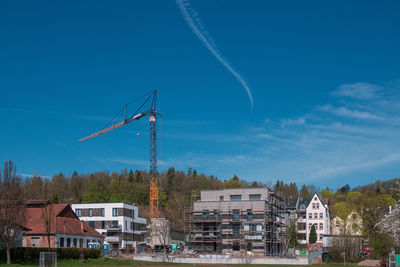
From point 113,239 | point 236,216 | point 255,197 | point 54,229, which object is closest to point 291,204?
point 255,197

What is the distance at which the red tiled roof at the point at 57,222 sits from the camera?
6325cm

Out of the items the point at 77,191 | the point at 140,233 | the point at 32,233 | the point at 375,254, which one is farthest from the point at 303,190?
the point at 32,233

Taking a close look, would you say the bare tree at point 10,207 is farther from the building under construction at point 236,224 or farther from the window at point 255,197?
the window at point 255,197

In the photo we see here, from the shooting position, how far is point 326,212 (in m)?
122

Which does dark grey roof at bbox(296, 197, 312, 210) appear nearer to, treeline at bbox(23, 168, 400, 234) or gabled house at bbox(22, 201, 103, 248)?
treeline at bbox(23, 168, 400, 234)

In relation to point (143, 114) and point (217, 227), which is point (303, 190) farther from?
point (217, 227)

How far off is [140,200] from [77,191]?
1037 inches

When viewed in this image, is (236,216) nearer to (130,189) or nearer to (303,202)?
(303,202)

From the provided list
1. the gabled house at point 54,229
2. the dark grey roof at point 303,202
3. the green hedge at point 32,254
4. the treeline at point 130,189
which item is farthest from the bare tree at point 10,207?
the dark grey roof at point 303,202

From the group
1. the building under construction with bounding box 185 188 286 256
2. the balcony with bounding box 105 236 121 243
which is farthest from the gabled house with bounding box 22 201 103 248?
the building under construction with bounding box 185 188 286 256

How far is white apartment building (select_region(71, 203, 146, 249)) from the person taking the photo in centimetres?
9419

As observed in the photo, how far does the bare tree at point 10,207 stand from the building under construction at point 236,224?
40.2 metres

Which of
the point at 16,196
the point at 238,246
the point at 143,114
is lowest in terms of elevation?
the point at 238,246

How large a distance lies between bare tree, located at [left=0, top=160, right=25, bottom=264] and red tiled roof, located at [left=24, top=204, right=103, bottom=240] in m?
9.18
